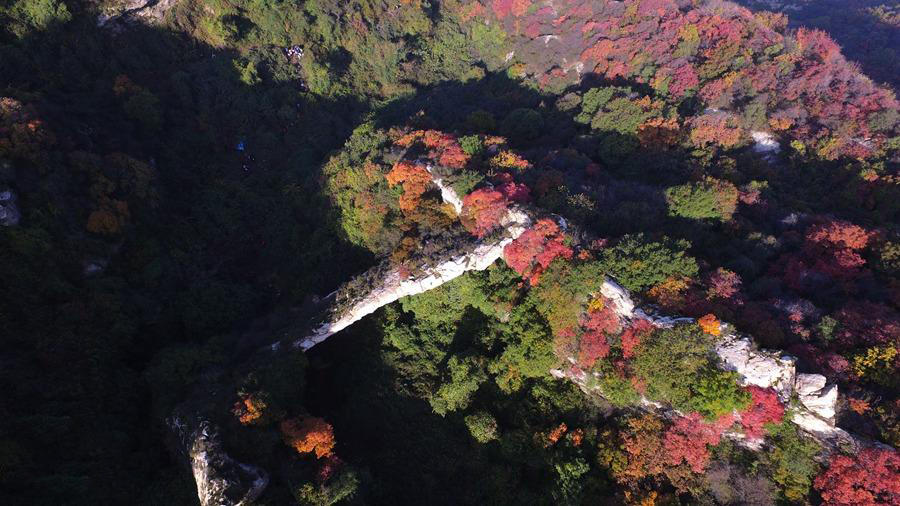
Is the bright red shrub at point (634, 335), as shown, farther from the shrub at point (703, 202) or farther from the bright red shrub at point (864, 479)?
the shrub at point (703, 202)

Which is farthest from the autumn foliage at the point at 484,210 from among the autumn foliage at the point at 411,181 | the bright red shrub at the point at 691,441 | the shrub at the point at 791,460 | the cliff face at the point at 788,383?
the shrub at the point at 791,460

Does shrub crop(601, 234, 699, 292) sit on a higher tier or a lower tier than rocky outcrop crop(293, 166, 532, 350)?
lower

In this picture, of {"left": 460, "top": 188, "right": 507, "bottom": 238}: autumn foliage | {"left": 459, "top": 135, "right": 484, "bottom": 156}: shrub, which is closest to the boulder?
{"left": 460, "top": 188, "right": 507, "bottom": 238}: autumn foliage

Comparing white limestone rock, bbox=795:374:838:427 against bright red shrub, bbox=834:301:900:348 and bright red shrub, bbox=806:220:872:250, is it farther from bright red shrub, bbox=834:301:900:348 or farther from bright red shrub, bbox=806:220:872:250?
bright red shrub, bbox=806:220:872:250

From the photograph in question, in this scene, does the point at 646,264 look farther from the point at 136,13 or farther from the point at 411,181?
the point at 136,13

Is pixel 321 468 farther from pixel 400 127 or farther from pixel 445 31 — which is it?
pixel 445 31

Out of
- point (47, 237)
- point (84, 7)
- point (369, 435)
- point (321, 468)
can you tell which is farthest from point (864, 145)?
point (84, 7)
